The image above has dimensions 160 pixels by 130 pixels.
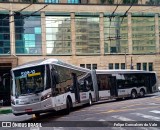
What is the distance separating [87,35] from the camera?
201 ft

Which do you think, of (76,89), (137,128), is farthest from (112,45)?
(137,128)

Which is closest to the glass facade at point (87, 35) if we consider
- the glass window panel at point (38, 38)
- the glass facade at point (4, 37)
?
the glass window panel at point (38, 38)

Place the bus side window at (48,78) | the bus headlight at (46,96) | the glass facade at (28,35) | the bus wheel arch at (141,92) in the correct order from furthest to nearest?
the glass facade at (28,35), the bus wheel arch at (141,92), the bus side window at (48,78), the bus headlight at (46,96)

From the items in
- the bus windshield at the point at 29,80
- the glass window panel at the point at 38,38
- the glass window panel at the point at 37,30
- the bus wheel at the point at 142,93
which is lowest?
the bus wheel at the point at 142,93

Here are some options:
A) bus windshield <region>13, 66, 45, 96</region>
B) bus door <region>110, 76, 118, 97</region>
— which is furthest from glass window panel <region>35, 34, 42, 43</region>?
bus windshield <region>13, 66, 45, 96</region>

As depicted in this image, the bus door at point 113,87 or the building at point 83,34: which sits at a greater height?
the building at point 83,34

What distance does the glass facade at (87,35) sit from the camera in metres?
61.2

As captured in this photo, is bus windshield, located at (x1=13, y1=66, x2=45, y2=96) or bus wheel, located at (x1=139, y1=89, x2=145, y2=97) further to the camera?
bus wheel, located at (x1=139, y1=89, x2=145, y2=97)

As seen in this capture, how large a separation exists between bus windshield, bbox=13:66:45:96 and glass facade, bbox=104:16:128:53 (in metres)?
42.8

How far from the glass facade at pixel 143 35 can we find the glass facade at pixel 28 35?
50.4ft

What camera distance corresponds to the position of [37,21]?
5941cm

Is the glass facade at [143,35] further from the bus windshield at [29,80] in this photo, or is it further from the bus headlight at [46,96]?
the bus headlight at [46,96]

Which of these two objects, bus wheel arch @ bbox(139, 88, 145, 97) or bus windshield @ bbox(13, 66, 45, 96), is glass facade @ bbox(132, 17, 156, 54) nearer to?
bus wheel arch @ bbox(139, 88, 145, 97)

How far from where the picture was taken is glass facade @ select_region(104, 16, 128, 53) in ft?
200
